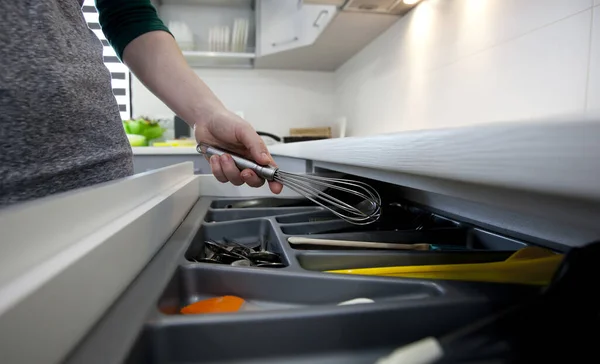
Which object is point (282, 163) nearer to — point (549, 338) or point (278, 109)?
point (278, 109)

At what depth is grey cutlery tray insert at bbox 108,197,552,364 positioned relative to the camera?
259mm

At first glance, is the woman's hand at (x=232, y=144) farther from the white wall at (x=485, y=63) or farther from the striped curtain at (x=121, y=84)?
the striped curtain at (x=121, y=84)

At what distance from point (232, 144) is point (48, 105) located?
35cm

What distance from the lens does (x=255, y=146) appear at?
1.96 feet

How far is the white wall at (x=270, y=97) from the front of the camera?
2.23 m

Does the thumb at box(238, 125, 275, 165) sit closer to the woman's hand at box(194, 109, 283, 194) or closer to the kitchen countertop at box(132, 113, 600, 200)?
the woman's hand at box(194, 109, 283, 194)

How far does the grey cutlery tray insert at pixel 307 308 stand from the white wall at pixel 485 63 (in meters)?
0.36

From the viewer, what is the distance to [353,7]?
125cm

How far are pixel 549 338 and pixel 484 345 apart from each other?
0.03 metres

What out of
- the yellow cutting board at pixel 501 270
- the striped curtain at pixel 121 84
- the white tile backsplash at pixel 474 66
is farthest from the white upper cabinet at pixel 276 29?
the yellow cutting board at pixel 501 270

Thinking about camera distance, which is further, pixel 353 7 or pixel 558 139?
pixel 353 7

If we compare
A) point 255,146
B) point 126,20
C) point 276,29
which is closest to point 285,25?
point 276,29

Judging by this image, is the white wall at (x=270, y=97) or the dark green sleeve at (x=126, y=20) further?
the white wall at (x=270, y=97)

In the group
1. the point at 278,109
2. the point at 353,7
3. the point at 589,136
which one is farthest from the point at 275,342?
the point at 278,109
